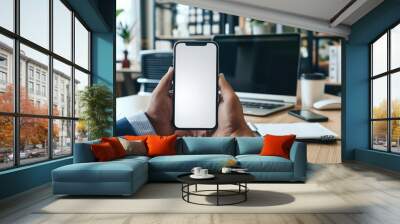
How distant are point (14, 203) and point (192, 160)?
7.27 ft

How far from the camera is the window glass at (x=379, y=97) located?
779cm

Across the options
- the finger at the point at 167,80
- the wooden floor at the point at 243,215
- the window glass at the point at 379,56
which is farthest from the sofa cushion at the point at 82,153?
the window glass at the point at 379,56

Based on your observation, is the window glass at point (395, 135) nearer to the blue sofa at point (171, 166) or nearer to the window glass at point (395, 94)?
the window glass at point (395, 94)

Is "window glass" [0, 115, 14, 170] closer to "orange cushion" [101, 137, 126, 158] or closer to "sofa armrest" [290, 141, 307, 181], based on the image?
"orange cushion" [101, 137, 126, 158]

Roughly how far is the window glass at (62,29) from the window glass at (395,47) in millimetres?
4978

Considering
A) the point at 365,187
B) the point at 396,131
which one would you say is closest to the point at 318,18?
the point at 396,131

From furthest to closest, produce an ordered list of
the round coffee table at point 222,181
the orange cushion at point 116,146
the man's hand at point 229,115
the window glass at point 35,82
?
the man's hand at point 229,115 → the orange cushion at point 116,146 → the window glass at point 35,82 → the round coffee table at point 222,181

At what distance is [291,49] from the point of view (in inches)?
301

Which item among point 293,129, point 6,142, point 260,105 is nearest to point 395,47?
point 293,129

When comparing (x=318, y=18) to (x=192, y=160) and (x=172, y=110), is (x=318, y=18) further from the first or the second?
(x=192, y=160)

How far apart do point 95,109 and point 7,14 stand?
2.49 meters

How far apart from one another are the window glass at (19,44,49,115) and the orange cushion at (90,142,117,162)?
86 centimetres

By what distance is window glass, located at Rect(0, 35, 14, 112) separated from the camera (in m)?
4.68

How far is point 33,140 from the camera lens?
18.1 ft
